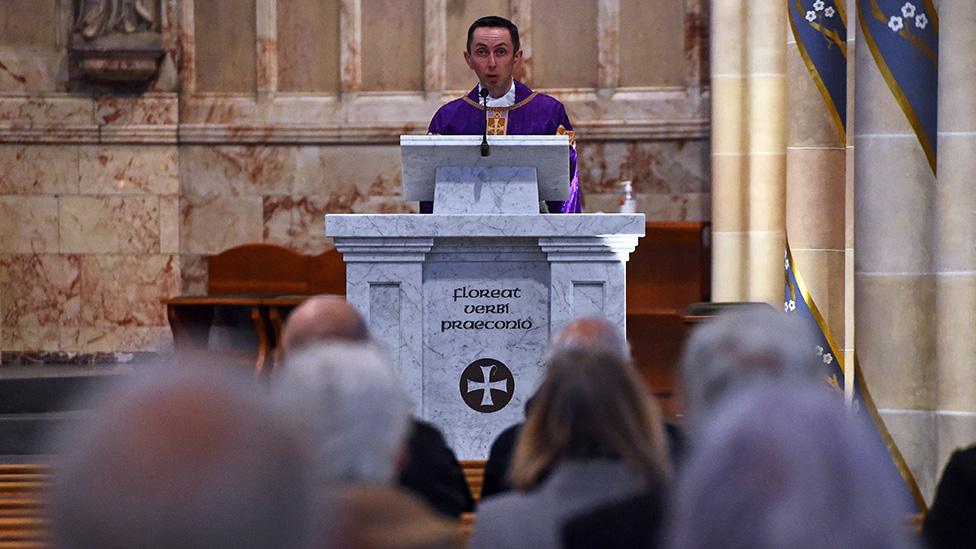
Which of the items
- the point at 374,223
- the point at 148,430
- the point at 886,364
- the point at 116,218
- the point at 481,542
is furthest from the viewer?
the point at 116,218

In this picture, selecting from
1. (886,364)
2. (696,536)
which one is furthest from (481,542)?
(886,364)

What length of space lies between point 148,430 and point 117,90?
1106 cm

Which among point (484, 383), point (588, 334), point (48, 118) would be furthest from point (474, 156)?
point (48, 118)

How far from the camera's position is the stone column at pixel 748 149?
437 inches

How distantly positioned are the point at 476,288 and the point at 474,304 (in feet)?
0.23

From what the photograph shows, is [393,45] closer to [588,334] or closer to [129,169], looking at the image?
[129,169]

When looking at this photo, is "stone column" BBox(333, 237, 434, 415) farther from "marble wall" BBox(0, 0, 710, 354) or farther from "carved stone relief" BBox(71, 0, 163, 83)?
"carved stone relief" BBox(71, 0, 163, 83)

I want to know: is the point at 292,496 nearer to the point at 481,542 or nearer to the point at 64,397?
the point at 481,542

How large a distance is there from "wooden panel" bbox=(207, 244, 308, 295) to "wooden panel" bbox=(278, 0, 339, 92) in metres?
1.53

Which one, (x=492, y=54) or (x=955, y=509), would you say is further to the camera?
(x=492, y=54)

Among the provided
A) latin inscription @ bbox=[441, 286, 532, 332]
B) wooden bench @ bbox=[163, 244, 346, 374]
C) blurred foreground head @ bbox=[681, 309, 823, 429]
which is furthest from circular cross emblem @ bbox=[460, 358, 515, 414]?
wooden bench @ bbox=[163, 244, 346, 374]

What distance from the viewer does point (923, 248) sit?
7.05 m

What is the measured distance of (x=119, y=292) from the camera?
11914 millimetres

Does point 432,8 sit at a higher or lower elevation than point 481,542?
higher
